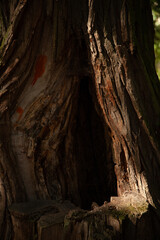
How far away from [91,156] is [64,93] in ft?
2.89

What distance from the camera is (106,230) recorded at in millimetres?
2080

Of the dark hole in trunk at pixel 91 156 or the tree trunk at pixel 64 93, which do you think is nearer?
the tree trunk at pixel 64 93

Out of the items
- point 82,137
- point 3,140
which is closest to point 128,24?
point 82,137

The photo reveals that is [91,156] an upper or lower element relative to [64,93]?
lower

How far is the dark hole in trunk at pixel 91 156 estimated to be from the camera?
10.2 ft

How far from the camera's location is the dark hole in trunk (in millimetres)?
3094

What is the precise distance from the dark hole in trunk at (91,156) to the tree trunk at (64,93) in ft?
0.62

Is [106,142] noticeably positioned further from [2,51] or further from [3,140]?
[2,51]

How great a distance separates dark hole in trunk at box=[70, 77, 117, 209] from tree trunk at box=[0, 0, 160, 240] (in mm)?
188

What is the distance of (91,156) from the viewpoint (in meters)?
3.25

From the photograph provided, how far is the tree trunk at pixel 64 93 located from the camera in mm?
2531

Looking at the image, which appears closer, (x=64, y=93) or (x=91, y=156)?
(x=64, y=93)

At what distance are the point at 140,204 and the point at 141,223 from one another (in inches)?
6.1

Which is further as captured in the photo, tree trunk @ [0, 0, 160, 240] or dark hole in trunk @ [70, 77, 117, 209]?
dark hole in trunk @ [70, 77, 117, 209]
